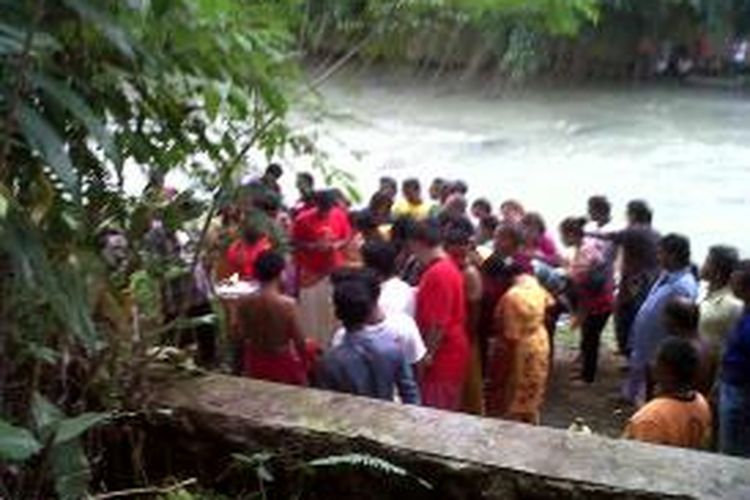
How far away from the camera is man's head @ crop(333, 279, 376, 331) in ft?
14.6

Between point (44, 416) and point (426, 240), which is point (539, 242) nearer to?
point (426, 240)

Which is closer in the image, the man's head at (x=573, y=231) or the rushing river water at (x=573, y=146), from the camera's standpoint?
the man's head at (x=573, y=231)

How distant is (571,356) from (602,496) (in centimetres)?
538

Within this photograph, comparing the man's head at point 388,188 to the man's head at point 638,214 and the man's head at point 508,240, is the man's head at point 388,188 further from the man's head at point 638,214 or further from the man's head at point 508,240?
the man's head at point 508,240

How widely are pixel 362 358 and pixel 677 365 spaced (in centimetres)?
112

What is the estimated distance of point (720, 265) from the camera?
5.98 meters

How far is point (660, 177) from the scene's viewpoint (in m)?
17.5

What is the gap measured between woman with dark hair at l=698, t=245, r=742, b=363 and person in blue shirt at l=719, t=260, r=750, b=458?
0.37 meters

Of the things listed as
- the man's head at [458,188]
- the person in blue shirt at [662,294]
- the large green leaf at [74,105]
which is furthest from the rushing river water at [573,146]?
the large green leaf at [74,105]

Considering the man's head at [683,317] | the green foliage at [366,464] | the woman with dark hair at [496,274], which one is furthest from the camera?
the woman with dark hair at [496,274]

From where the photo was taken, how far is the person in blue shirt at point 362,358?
4.38 meters

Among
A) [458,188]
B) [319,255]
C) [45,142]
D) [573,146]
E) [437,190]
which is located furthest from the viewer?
[573,146]

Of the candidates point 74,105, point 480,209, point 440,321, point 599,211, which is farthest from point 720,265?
point 74,105

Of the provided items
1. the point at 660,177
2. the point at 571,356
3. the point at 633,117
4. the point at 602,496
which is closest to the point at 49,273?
the point at 602,496
